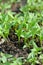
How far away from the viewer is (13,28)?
2.90 m

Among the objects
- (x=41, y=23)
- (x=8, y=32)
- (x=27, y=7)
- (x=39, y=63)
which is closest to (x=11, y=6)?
(x=27, y=7)

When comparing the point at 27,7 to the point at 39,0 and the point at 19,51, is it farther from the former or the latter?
the point at 19,51

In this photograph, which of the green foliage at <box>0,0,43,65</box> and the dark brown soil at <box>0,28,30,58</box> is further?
the dark brown soil at <box>0,28,30,58</box>

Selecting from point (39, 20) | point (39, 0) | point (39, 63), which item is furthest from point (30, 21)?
point (39, 0)

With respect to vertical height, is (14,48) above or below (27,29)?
below

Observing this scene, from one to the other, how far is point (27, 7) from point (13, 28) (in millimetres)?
593

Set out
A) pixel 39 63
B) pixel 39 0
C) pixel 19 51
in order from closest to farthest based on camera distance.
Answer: pixel 39 63 → pixel 19 51 → pixel 39 0

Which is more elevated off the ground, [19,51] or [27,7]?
[27,7]

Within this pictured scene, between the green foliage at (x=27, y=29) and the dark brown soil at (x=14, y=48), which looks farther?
the dark brown soil at (x=14, y=48)

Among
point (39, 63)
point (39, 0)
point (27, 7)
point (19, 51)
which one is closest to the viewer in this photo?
point (39, 63)

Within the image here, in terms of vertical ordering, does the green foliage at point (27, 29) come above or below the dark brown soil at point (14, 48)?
above

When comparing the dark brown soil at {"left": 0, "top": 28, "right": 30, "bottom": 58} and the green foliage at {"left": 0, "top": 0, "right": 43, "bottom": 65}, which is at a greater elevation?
the green foliage at {"left": 0, "top": 0, "right": 43, "bottom": 65}

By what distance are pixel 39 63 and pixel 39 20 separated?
72cm

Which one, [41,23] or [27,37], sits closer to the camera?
[27,37]
